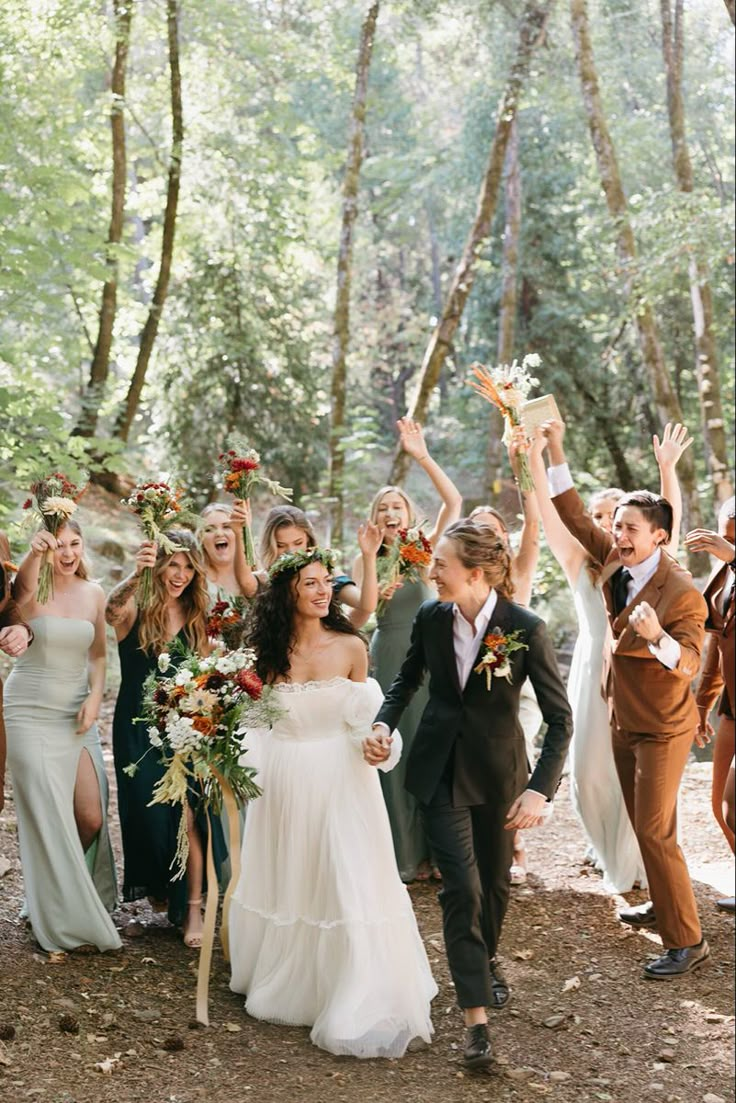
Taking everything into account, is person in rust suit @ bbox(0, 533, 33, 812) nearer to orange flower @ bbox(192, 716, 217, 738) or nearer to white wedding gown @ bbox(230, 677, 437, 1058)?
orange flower @ bbox(192, 716, 217, 738)

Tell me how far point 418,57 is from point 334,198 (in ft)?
37.0

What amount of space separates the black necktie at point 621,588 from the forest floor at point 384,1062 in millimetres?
1803

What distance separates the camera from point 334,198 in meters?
27.8

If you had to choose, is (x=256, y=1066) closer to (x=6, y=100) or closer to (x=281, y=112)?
(x=6, y=100)

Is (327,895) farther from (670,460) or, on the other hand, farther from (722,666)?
(670,460)

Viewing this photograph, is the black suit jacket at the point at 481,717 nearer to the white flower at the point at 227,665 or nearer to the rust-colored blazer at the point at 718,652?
the white flower at the point at 227,665

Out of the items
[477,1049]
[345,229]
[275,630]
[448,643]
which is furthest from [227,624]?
[345,229]

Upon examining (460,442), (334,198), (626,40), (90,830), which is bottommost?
(90,830)

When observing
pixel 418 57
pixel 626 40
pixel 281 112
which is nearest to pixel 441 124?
pixel 418 57

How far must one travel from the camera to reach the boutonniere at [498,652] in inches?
186

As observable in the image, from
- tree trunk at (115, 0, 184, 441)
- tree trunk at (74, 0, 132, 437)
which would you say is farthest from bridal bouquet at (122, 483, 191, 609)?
tree trunk at (115, 0, 184, 441)

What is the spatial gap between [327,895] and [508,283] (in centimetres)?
1871

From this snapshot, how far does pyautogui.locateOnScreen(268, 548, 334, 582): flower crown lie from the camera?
16.5 ft

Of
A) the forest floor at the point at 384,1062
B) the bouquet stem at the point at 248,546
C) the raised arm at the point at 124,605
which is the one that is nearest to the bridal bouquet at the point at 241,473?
the bouquet stem at the point at 248,546
